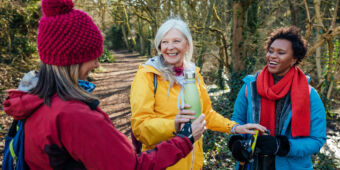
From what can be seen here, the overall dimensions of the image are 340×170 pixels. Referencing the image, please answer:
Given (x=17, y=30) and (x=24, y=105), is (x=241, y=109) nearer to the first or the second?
(x=24, y=105)

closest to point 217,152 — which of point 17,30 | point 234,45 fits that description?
point 234,45

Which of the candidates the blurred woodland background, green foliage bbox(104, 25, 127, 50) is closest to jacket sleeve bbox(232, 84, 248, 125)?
the blurred woodland background

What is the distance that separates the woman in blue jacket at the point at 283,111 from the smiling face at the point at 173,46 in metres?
0.81

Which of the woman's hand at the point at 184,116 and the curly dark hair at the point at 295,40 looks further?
the curly dark hair at the point at 295,40

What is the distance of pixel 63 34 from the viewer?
1.12 meters

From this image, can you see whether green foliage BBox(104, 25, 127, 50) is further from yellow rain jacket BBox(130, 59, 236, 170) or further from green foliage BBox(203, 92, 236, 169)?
yellow rain jacket BBox(130, 59, 236, 170)

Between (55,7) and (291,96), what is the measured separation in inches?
76.7

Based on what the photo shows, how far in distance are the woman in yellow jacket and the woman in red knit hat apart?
0.47 m

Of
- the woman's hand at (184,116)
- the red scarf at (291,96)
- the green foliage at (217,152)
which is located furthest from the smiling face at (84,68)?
the green foliage at (217,152)

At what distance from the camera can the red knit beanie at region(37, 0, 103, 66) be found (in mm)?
1117

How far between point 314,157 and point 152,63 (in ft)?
12.5

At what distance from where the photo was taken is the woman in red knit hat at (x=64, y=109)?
106cm

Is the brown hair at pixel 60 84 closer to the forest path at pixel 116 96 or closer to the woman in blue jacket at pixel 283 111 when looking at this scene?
the woman in blue jacket at pixel 283 111

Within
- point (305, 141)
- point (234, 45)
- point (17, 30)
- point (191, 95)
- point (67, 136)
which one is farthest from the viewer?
point (17, 30)
